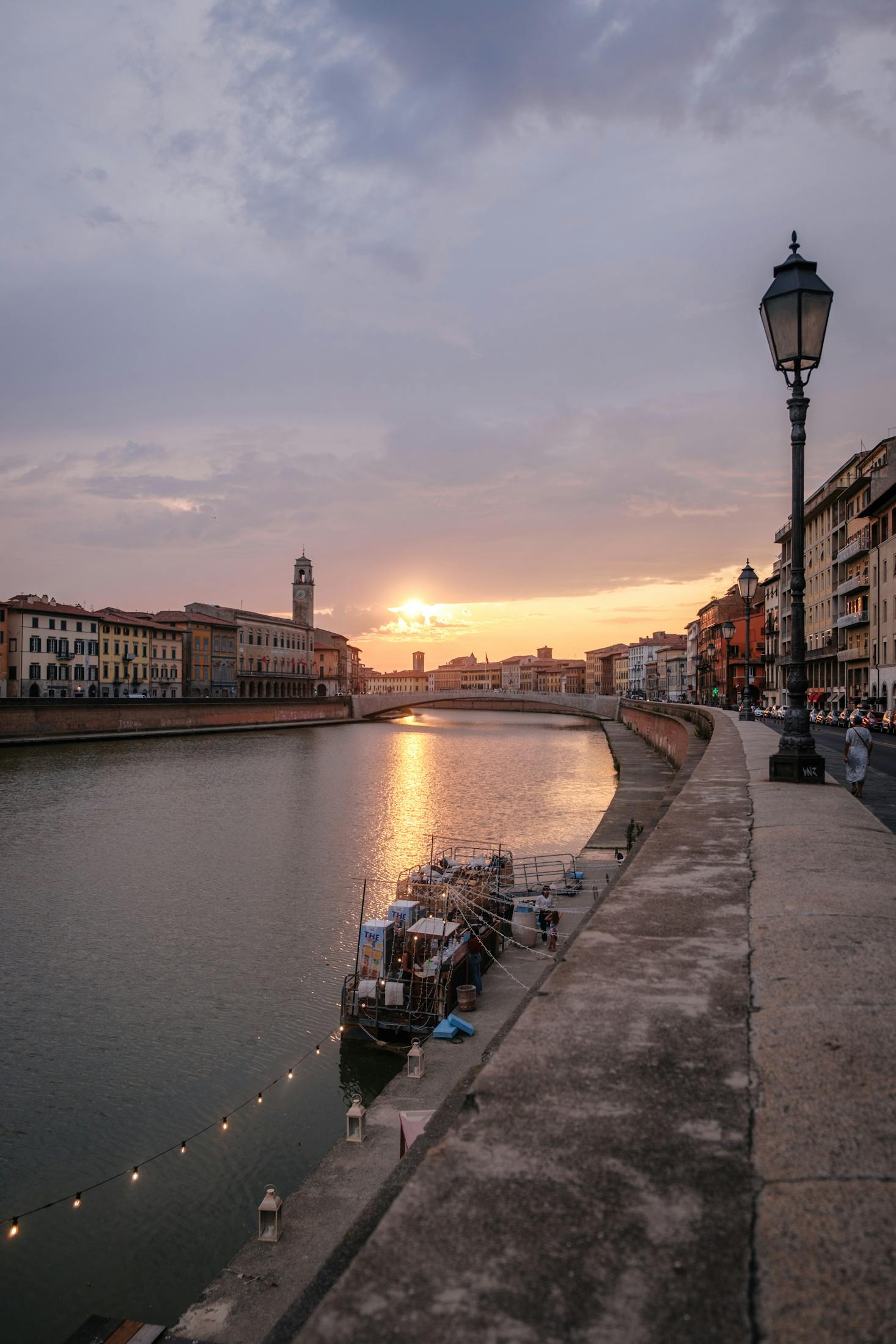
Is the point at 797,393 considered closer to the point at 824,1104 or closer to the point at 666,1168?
the point at 824,1104

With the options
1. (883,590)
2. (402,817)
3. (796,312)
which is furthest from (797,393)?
(883,590)

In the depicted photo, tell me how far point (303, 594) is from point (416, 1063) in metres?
121

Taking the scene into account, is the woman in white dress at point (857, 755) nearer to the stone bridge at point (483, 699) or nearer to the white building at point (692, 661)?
the stone bridge at point (483, 699)

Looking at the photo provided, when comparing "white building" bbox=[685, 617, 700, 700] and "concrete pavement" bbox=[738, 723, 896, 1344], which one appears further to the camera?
"white building" bbox=[685, 617, 700, 700]

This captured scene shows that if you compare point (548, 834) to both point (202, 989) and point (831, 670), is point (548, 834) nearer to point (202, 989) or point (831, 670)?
point (202, 989)

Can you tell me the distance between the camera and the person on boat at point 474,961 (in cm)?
1284

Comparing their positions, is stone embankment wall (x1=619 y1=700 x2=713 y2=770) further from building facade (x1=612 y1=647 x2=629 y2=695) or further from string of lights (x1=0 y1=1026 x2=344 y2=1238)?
building facade (x1=612 y1=647 x2=629 y2=695)

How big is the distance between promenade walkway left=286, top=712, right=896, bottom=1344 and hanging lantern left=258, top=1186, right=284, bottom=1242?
517 centimetres

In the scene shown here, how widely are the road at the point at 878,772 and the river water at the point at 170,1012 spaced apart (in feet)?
22.5

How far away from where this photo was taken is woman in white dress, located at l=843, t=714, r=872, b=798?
11011 millimetres

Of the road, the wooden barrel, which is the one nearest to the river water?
the wooden barrel

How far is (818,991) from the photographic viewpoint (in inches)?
114

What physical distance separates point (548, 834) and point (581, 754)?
32843 mm

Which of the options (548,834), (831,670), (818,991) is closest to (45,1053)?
(818,991)
